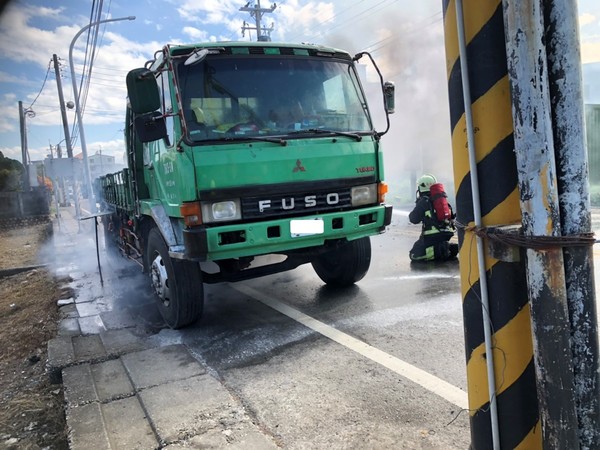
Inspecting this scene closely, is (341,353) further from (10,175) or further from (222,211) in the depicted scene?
(10,175)

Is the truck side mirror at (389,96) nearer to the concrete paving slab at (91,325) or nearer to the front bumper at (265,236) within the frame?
the front bumper at (265,236)

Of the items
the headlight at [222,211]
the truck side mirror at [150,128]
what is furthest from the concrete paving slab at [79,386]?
the truck side mirror at [150,128]

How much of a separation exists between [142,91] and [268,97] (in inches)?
43.1

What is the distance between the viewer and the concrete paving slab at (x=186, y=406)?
269cm

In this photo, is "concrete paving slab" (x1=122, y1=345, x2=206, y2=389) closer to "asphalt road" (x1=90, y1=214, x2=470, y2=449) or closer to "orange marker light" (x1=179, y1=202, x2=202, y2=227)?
"asphalt road" (x1=90, y1=214, x2=470, y2=449)

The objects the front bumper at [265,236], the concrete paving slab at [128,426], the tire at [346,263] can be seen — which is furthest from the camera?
the tire at [346,263]

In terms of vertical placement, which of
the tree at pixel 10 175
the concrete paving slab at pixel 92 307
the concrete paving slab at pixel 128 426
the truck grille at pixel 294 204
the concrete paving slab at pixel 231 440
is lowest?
the concrete paving slab at pixel 231 440

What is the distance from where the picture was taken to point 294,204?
160 inches

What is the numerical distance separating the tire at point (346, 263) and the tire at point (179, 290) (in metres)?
1.53

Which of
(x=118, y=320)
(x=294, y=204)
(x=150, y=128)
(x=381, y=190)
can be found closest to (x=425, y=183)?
(x=381, y=190)

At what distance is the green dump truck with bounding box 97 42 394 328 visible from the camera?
383 cm

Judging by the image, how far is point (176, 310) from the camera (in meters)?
4.35

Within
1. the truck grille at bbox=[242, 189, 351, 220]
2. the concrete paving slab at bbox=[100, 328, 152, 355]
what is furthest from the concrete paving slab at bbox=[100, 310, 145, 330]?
the truck grille at bbox=[242, 189, 351, 220]

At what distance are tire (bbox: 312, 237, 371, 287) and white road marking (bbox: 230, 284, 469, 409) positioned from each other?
798 millimetres
